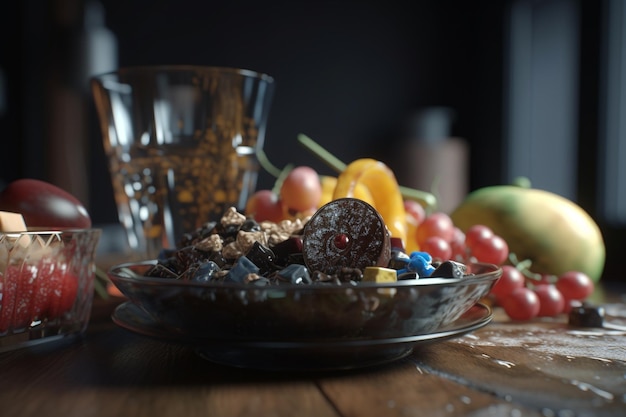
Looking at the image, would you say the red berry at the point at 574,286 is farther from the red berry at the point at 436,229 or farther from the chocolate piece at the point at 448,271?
the chocolate piece at the point at 448,271

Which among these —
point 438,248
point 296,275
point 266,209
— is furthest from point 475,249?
point 296,275

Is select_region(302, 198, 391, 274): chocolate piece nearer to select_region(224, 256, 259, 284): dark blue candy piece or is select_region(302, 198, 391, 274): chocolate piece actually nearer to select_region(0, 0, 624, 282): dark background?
select_region(224, 256, 259, 284): dark blue candy piece

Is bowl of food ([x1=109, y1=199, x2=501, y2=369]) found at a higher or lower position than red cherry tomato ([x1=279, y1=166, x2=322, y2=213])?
lower

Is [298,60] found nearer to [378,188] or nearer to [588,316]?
[378,188]

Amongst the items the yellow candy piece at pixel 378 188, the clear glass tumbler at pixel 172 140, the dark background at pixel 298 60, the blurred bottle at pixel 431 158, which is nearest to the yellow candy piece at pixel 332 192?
the yellow candy piece at pixel 378 188

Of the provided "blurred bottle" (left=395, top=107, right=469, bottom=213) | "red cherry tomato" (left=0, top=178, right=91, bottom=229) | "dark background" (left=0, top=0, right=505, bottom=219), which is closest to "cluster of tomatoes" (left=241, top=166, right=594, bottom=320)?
"red cherry tomato" (left=0, top=178, right=91, bottom=229)

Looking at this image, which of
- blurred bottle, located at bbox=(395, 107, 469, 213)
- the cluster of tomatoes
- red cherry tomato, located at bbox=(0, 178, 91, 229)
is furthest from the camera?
blurred bottle, located at bbox=(395, 107, 469, 213)

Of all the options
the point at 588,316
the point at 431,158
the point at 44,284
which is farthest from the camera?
the point at 431,158
